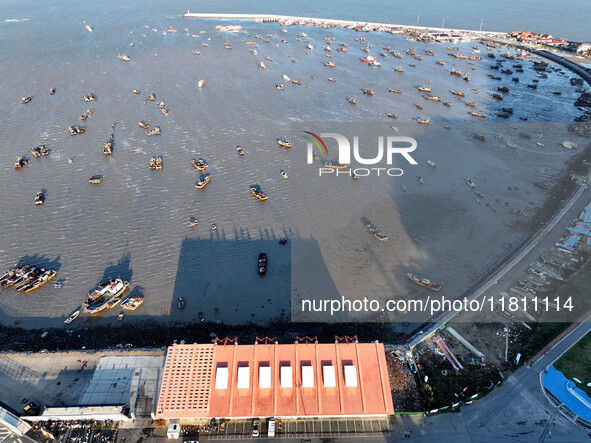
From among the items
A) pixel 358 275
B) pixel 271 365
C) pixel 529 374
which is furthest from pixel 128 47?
pixel 529 374

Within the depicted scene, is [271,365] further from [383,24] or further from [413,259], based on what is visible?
[383,24]

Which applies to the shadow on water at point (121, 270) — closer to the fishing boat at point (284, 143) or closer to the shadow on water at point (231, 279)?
the shadow on water at point (231, 279)

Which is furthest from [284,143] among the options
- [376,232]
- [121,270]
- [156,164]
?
[121,270]

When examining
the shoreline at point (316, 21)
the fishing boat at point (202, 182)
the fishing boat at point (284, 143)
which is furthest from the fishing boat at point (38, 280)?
the shoreline at point (316, 21)

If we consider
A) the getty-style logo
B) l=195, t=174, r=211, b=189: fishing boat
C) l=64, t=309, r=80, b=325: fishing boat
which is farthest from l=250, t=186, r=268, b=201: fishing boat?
l=64, t=309, r=80, b=325: fishing boat

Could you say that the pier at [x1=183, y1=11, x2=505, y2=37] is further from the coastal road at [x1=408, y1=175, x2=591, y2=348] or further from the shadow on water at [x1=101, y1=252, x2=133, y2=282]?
the shadow on water at [x1=101, y1=252, x2=133, y2=282]
